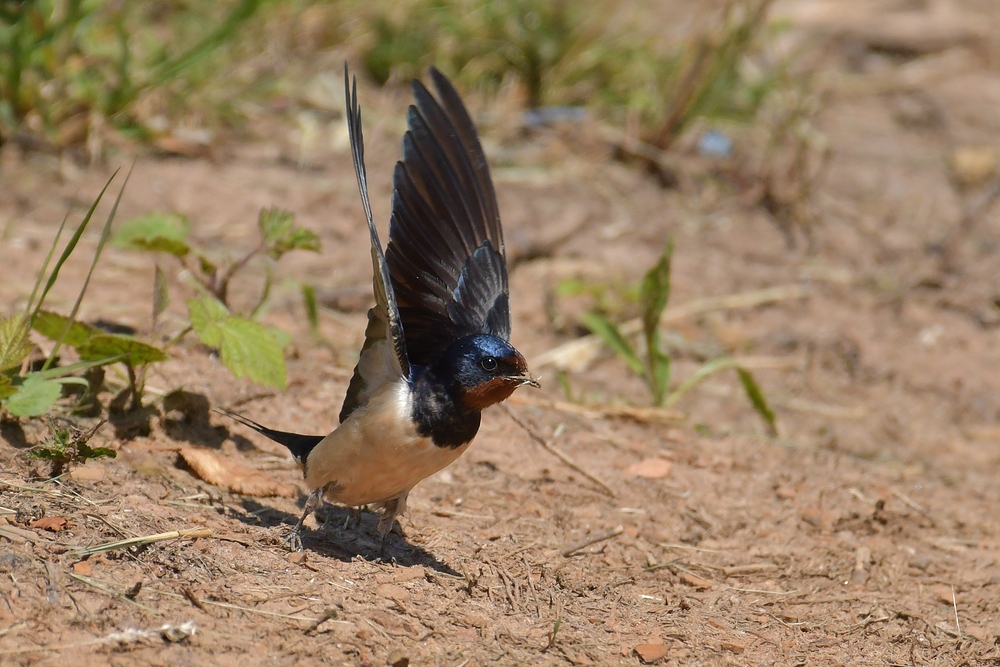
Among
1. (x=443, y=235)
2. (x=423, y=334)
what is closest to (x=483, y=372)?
(x=423, y=334)

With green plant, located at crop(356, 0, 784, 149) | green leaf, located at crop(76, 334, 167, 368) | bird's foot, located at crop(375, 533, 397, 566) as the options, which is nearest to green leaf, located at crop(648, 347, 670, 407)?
bird's foot, located at crop(375, 533, 397, 566)

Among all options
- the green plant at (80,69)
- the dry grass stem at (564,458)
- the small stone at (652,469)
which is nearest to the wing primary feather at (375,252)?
the dry grass stem at (564,458)

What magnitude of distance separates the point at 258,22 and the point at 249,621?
17.2 ft

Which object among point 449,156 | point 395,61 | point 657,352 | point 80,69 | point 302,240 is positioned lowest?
point 657,352

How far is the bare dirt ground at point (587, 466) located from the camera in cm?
290

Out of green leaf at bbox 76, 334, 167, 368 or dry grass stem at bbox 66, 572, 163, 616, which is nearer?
dry grass stem at bbox 66, 572, 163, 616

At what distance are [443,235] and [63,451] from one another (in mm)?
1405

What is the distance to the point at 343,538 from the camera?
3639 mm

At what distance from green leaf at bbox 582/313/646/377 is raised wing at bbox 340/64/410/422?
5.57ft

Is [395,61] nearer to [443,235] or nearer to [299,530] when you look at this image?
[443,235]

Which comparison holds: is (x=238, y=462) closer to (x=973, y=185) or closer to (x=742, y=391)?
(x=742, y=391)

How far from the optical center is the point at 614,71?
7.65 metres

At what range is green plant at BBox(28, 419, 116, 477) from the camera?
125 inches

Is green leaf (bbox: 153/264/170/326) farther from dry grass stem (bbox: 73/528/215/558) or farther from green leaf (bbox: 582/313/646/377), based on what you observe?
green leaf (bbox: 582/313/646/377)
